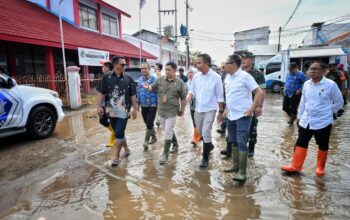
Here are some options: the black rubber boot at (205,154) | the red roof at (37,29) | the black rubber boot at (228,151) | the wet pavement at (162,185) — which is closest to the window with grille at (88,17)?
the red roof at (37,29)

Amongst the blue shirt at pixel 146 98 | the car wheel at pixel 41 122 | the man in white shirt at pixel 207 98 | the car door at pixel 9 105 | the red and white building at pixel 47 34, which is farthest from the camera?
the red and white building at pixel 47 34

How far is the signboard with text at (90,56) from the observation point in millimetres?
13598

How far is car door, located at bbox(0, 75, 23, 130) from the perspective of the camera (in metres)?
5.54

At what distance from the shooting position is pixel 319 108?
374cm

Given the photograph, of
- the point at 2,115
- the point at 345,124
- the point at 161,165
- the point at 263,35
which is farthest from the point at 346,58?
the point at 263,35

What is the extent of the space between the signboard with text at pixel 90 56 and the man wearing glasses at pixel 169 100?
9.98 metres

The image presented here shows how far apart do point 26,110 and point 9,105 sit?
1.42ft

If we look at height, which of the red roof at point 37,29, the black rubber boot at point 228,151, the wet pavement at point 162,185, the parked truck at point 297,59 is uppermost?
the red roof at point 37,29

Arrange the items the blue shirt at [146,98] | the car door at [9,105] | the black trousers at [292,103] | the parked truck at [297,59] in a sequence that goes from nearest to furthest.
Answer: the blue shirt at [146,98]
the car door at [9,105]
the black trousers at [292,103]
the parked truck at [297,59]

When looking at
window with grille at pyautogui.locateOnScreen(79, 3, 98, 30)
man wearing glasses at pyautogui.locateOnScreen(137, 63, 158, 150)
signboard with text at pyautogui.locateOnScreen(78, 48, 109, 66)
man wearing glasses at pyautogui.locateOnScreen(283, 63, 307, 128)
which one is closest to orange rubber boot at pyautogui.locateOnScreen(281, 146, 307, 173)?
man wearing glasses at pyautogui.locateOnScreen(137, 63, 158, 150)

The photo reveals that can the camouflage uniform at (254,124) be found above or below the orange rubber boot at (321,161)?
above

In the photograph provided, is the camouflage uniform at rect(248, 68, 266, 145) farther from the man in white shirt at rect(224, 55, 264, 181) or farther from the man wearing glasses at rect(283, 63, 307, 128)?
the man wearing glasses at rect(283, 63, 307, 128)

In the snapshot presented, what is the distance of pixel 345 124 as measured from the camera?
7.63m

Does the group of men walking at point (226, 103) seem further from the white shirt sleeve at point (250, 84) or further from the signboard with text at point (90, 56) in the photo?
the signboard with text at point (90, 56)
